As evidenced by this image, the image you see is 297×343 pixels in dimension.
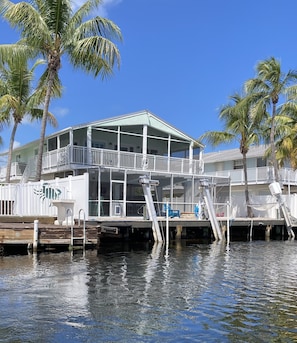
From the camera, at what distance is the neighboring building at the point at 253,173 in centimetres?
3731

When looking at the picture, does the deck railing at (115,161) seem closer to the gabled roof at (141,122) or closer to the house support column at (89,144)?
the house support column at (89,144)

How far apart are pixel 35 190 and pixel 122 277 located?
961 cm

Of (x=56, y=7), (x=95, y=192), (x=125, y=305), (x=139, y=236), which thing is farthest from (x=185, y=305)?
(x=95, y=192)

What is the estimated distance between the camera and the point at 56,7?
23672mm

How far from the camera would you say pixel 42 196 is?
69.2 feet

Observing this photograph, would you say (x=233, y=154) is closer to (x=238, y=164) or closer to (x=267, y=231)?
(x=238, y=164)

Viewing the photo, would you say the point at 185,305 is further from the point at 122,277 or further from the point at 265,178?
the point at 265,178

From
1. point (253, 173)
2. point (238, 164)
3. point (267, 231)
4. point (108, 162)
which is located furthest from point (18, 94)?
point (238, 164)

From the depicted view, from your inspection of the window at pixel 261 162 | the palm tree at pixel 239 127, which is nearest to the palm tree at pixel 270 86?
the palm tree at pixel 239 127

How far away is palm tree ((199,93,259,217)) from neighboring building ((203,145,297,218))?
2.94 meters

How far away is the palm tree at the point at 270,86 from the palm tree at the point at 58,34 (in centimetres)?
1266

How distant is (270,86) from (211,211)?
12.3 m

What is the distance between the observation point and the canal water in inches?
306

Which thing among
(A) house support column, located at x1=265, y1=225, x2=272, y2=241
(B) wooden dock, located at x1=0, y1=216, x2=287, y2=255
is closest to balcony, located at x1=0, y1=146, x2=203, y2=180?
(B) wooden dock, located at x1=0, y1=216, x2=287, y2=255
